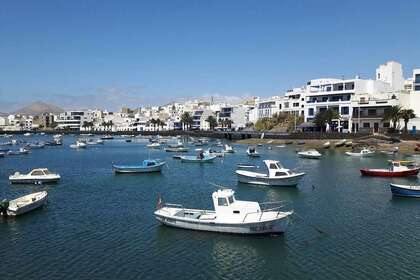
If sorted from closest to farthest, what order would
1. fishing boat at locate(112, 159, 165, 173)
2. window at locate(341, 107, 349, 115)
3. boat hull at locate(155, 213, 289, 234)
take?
boat hull at locate(155, 213, 289, 234) < fishing boat at locate(112, 159, 165, 173) < window at locate(341, 107, 349, 115)

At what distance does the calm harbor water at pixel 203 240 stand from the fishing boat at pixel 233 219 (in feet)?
1.71

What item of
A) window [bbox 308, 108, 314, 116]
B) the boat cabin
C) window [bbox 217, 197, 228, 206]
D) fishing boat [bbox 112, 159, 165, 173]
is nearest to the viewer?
the boat cabin

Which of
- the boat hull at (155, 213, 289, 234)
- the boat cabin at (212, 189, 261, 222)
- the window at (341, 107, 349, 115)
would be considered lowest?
the boat hull at (155, 213, 289, 234)

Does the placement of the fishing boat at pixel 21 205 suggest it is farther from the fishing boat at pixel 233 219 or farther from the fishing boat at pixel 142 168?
the fishing boat at pixel 142 168

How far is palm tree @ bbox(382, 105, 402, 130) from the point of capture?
106875mm

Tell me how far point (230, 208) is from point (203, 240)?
9.48 feet

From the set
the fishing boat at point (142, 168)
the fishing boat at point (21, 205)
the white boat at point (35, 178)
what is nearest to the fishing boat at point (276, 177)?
the fishing boat at point (142, 168)

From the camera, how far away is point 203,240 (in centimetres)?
2902

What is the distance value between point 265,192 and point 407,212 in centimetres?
1435

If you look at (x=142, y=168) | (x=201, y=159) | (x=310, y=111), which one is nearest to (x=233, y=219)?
(x=142, y=168)

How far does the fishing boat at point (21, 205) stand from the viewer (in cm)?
3500

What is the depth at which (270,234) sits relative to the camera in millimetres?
29750

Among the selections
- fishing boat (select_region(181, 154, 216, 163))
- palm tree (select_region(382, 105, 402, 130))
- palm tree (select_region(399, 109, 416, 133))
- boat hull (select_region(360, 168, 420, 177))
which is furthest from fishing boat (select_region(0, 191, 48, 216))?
palm tree (select_region(399, 109, 416, 133))

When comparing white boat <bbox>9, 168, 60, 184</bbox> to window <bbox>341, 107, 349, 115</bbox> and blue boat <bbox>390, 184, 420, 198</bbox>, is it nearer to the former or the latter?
blue boat <bbox>390, 184, 420, 198</bbox>
